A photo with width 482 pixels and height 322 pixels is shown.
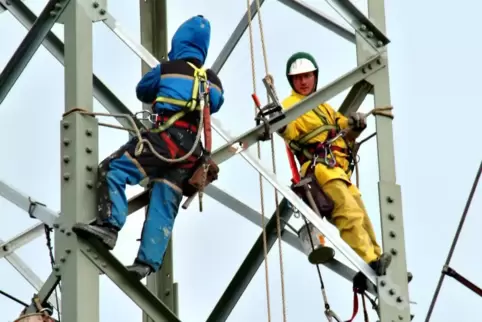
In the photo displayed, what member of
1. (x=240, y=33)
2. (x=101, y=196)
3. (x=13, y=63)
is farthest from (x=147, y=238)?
(x=240, y=33)

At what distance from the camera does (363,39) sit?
48.3 feet

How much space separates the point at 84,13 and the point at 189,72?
102 centimetres

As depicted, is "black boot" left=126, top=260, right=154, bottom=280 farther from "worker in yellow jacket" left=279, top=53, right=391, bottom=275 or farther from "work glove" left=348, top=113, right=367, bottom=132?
"work glove" left=348, top=113, right=367, bottom=132

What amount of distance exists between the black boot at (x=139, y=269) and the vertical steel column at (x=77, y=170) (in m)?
0.35

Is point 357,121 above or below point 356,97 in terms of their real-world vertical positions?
below

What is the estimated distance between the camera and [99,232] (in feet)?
42.9

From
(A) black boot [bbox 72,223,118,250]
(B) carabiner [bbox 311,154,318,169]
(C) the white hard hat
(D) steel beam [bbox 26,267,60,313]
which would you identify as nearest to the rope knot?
(B) carabiner [bbox 311,154,318,169]

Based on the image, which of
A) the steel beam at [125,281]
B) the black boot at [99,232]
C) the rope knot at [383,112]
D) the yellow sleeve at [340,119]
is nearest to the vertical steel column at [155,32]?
the yellow sleeve at [340,119]

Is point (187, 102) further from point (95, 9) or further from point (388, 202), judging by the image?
point (388, 202)

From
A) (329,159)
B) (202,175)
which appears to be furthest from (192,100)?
(329,159)

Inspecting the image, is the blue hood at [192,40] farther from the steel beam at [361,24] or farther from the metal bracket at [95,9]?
the steel beam at [361,24]

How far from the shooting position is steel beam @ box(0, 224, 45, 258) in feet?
53.9

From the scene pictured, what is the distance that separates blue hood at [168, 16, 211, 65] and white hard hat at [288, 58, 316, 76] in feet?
4.76

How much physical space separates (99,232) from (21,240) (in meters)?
3.56
